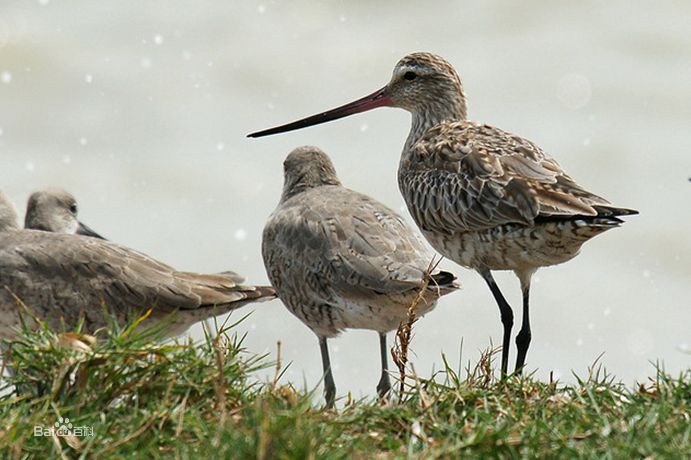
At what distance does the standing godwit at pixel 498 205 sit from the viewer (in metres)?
6.76

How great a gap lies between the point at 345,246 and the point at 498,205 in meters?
1.04

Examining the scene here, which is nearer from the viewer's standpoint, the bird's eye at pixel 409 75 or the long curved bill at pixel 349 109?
the bird's eye at pixel 409 75

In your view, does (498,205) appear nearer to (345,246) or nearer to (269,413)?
(345,246)

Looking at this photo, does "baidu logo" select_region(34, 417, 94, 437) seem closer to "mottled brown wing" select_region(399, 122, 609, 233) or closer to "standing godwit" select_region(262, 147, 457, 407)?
"standing godwit" select_region(262, 147, 457, 407)

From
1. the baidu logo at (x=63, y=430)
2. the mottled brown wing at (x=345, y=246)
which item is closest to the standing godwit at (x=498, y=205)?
the mottled brown wing at (x=345, y=246)

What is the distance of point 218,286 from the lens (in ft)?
26.3

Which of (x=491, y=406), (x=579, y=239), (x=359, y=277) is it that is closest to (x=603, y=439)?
(x=491, y=406)

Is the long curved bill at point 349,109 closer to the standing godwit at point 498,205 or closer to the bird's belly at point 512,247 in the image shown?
the standing godwit at point 498,205

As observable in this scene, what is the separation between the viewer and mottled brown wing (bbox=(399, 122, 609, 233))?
22.4 ft

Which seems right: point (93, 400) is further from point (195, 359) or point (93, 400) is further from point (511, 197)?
point (511, 197)

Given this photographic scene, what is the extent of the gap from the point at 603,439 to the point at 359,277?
10.6 feet

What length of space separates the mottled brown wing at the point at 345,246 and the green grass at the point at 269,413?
207cm

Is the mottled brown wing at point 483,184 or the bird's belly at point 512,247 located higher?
the mottled brown wing at point 483,184

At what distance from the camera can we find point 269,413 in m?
3.92
